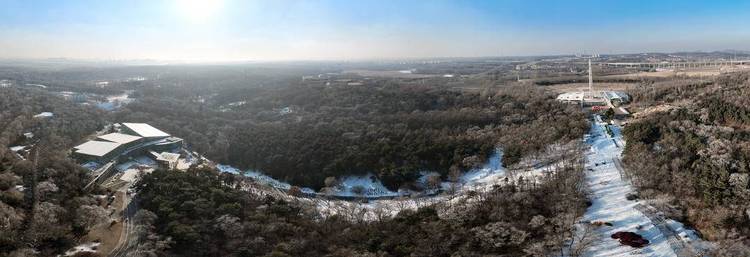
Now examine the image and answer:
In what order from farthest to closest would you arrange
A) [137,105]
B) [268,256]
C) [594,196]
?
[137,105] → [594,196] → [268,256]

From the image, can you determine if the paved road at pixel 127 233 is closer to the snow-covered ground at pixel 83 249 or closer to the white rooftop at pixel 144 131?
the snow-covered ground at pixel 83 249

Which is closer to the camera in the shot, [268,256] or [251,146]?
[268,256]

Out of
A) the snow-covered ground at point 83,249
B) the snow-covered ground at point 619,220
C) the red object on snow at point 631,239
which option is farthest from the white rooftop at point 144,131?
the red object on snow at point 631,239

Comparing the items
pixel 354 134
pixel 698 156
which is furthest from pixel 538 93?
pixel 698 156

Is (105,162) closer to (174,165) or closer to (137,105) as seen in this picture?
(174,165)

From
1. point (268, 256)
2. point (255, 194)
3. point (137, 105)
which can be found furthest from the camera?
point (137, 105)

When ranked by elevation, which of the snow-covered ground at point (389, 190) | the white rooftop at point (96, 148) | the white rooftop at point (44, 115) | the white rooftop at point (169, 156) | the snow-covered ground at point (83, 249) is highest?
the white rooftop at point (44, 115)

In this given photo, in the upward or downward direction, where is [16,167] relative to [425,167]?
upward
